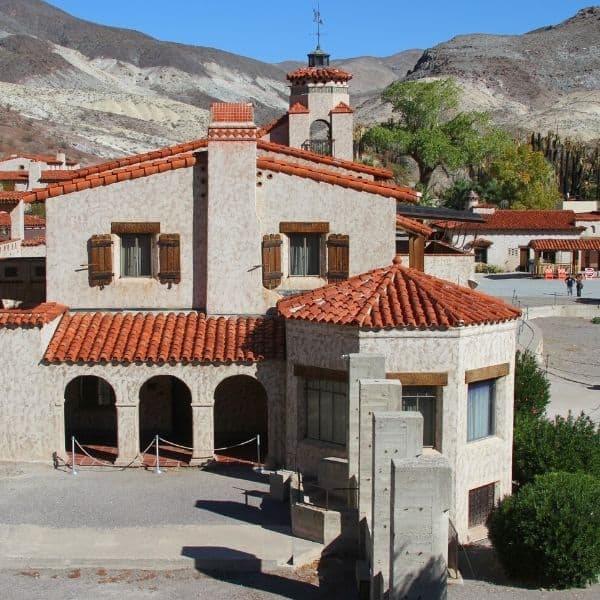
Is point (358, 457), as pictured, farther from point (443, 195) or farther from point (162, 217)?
point (443, 195)

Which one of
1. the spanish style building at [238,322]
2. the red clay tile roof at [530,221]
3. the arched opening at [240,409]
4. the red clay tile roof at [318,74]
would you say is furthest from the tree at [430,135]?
the arched opening at [240,409]

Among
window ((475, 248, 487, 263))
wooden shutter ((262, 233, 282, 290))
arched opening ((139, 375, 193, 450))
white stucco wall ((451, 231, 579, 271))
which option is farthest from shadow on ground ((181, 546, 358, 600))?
window ((475, 248, 487, 263))

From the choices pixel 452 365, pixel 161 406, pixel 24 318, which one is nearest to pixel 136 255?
pixel 24 318

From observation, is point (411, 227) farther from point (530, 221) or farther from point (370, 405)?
point (530, 221)

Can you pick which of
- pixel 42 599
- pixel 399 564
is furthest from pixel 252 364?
pixel 399 564

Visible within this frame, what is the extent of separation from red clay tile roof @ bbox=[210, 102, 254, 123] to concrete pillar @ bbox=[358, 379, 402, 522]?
906 cm

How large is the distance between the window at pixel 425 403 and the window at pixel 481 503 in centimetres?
144

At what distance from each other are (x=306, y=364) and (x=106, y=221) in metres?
6.41

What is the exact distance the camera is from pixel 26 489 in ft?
66.5

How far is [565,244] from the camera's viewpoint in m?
70.1

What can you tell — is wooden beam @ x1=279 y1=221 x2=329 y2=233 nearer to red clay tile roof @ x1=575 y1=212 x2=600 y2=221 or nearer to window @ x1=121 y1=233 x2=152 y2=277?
window @ x1=121 y1=233 x2=152 y2=277

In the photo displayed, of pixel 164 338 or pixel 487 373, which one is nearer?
pixel 487 373

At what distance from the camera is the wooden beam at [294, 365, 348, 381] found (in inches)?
776

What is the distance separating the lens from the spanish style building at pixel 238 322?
19312mm
